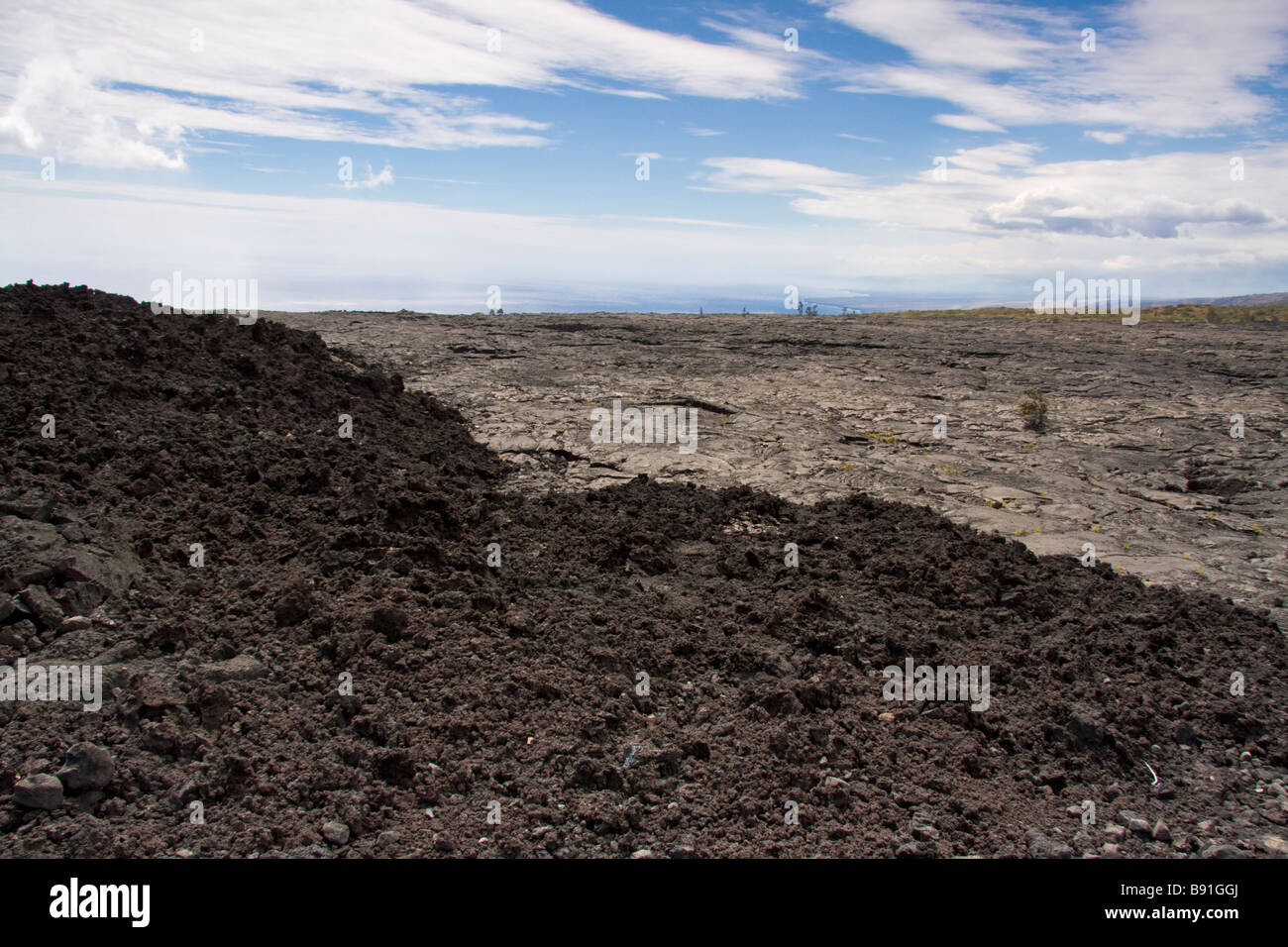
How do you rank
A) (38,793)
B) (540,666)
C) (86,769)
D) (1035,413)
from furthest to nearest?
1. (1035,413)
2. (540,666)
3. (86,769)
4. (38,793)

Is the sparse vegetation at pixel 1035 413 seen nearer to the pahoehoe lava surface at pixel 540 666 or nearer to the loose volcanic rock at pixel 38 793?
the pahoehoe lava surface at pixel 540 666

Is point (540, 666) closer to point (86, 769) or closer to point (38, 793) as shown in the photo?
point (86, 769)

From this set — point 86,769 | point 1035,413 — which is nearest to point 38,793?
point 86,769

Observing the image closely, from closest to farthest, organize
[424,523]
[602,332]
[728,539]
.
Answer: [424,523]
[728,539]
[602,332]

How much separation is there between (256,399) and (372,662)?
141 inches

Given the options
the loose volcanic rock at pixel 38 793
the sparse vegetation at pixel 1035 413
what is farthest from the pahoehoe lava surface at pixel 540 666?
the sparse vegetation at pixel 1035 413

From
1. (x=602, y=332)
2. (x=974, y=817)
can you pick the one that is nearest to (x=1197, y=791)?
(x=974, y=817)

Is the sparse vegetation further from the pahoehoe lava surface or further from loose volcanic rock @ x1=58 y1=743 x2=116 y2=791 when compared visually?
loose volcanic rock @ x1=58 y1=743 x2=116 y2=791

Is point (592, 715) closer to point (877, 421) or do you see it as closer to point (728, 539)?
point (728, 539)

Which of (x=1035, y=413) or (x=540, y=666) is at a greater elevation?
(x=1035, y=413)

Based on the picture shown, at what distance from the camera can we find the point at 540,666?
14.2 feet

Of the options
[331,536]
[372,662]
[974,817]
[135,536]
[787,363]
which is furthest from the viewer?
[787,363]

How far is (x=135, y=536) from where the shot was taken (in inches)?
186

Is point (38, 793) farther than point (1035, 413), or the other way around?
point (1035, 413)
